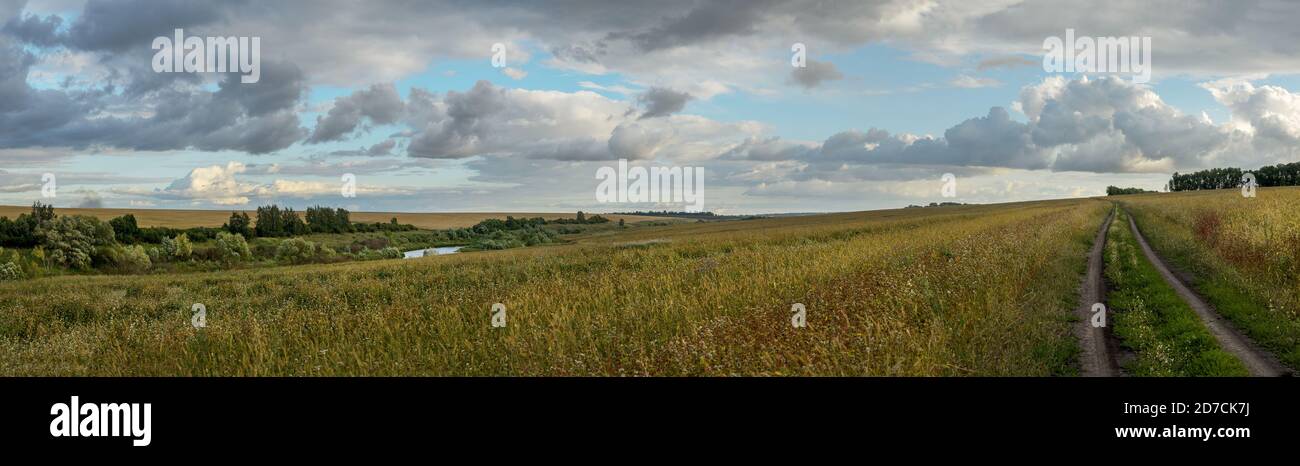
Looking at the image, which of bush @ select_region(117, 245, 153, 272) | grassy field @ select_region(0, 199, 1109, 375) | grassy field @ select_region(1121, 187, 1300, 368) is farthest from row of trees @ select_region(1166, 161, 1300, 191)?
bush @ select_region(117, 245, 153, 272)

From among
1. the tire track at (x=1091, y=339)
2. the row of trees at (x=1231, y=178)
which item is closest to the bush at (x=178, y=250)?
the tire track at (x=1091, y=339)

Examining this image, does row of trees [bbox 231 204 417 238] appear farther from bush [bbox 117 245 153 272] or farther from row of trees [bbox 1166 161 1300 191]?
row of trees [bbox 1166 161 1300 191]

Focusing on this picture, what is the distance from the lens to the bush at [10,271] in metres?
48.2

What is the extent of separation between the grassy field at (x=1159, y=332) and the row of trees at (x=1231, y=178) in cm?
18519

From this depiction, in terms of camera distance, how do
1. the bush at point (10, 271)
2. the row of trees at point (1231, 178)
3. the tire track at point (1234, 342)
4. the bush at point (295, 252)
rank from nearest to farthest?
the tire track at point (1234, 342), the bush at point (10, 271), the bush at point (295, 252), the row of trees at point (1231, 178)

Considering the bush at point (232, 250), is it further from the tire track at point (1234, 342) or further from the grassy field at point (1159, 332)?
the tire track at point (1234, 342)

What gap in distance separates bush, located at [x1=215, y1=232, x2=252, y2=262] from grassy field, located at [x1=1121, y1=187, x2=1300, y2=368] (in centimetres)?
7767

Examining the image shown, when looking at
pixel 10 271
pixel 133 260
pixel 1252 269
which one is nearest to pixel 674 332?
pixel 1252 269

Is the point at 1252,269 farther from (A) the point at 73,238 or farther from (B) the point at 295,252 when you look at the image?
(A) the point at 73,238

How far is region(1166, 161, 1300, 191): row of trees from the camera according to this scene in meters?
158

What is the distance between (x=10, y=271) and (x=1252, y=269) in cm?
7146
